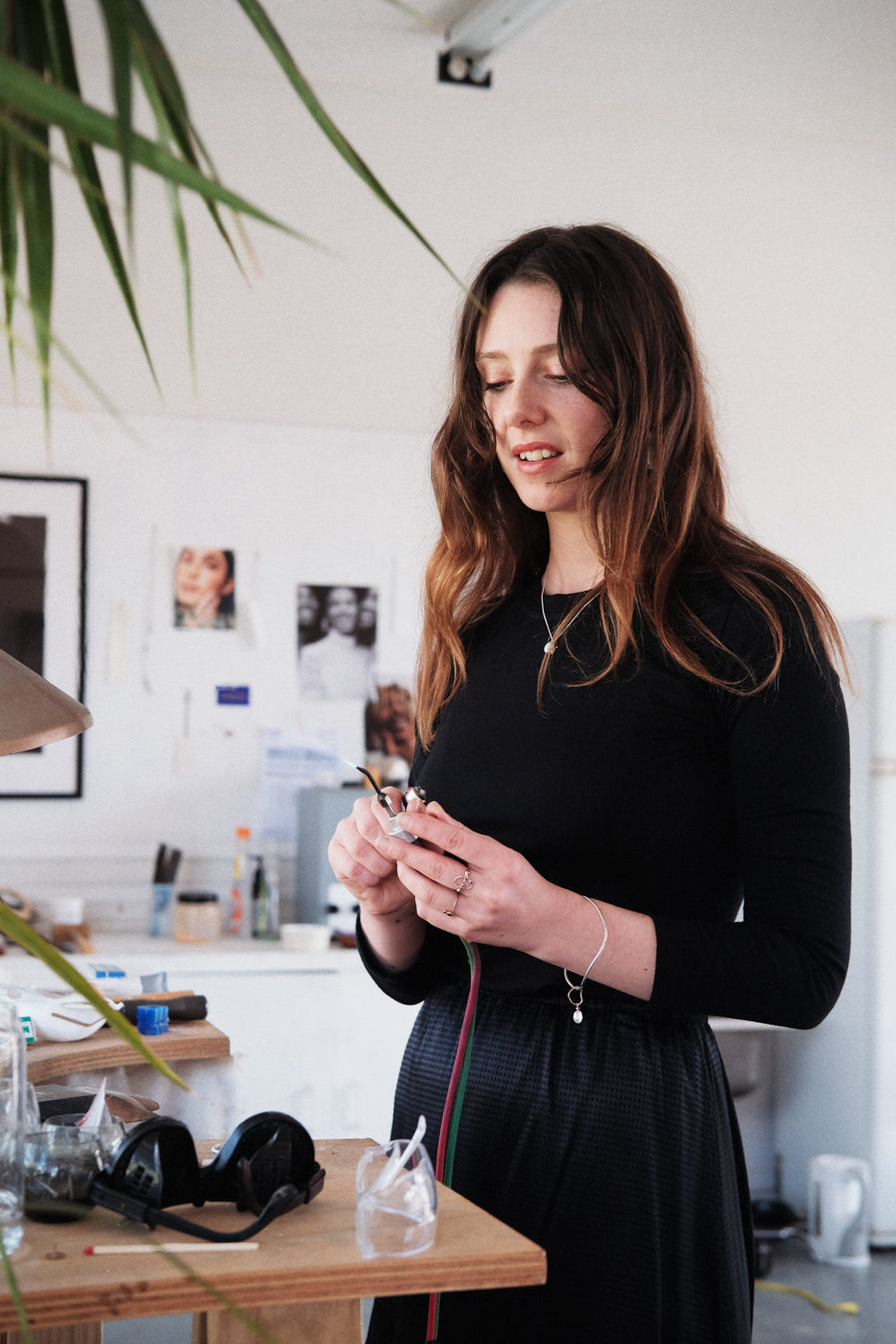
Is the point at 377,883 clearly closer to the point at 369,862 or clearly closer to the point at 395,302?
the point at 369,862

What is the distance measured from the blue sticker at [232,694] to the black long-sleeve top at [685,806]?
9.78ft

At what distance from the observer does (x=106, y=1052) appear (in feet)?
7.97

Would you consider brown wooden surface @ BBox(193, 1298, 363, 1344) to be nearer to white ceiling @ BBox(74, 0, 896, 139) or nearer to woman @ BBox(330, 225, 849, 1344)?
woman @ BBox(330, 225, 849, 1344)

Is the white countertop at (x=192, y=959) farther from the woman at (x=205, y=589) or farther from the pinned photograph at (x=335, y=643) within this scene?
the woman at (x=205, y=589)

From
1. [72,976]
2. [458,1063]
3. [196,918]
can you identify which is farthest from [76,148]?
[196,918]

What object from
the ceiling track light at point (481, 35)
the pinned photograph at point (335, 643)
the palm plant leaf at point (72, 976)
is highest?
the ceiling track light at point (481, 35)

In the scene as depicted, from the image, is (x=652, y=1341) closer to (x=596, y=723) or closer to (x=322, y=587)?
(x=596, y=723)

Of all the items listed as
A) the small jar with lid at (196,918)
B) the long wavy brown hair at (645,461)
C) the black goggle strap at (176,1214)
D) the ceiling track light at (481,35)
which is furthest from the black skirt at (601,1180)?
the ceiling track light at (481,35)

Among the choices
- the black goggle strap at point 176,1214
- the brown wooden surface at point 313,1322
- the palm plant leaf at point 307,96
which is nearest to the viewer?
the palm plant leaf at point 307,96

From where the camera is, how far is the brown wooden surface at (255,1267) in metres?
0.99

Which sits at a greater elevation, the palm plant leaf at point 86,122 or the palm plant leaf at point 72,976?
the palm plant leaf at point 86,122

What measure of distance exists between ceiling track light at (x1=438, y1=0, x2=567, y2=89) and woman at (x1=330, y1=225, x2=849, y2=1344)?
282 centimetres

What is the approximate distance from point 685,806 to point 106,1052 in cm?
144

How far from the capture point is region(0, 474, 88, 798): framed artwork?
429 cm
